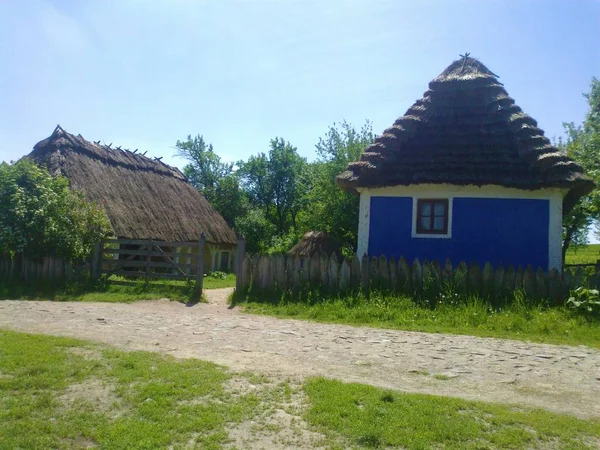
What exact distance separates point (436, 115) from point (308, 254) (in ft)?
23.2

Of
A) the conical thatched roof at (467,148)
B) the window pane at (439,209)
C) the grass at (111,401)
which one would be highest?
the conical thatched roof at (467,148)

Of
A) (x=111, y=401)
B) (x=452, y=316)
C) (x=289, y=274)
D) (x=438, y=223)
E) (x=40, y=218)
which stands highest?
(x=438, y=223)

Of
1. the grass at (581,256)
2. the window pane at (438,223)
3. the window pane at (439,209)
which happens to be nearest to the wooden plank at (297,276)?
the window pane at (438,223)

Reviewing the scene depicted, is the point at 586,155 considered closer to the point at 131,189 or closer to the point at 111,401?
the point at 131,189

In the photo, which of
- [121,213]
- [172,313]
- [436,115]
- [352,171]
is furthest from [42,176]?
[436,115]

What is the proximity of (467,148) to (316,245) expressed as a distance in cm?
762

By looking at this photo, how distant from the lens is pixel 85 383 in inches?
214

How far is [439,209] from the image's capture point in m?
13.5

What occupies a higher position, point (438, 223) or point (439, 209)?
point (439, 209)

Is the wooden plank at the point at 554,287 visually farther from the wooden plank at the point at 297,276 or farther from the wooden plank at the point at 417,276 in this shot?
the wooden plank at the point at 297,276

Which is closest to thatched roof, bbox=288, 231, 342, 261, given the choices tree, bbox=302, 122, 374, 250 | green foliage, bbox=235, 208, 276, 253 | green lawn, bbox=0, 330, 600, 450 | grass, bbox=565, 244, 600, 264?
tree, bbox=302, 122, 374, 250

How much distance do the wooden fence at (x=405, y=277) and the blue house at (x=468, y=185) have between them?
150 cm

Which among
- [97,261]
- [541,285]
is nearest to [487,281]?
[541,285]

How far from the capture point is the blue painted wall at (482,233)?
12.9 meters
